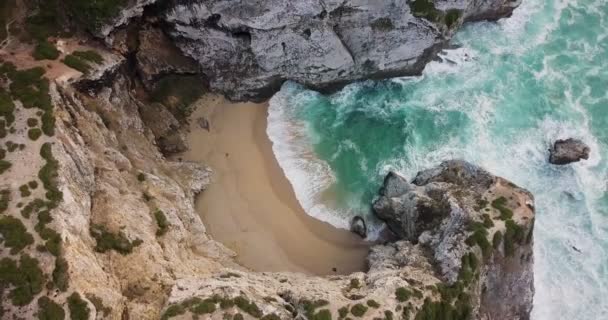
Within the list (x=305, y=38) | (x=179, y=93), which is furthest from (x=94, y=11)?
(x=305, y=38)

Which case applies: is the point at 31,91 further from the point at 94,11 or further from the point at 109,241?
the point at 109,241

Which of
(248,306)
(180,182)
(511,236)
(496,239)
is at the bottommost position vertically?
(511,236)

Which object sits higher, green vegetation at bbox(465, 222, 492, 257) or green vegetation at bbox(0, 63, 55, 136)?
green vegetation at bbox(0, 63, 55, 136)

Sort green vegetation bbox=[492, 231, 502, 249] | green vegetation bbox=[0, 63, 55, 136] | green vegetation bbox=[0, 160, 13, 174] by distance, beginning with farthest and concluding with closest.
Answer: green vegetation bbox=[492, 231, 502, 249] < green vegetation bbox=[0, 63, 55, 136] < green vegetation bbox=[0, 160, 13, 174]

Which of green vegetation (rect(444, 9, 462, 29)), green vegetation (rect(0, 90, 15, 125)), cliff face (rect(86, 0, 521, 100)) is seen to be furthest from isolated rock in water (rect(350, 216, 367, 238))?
green vegetation (rect(0, 90, 15, 125))

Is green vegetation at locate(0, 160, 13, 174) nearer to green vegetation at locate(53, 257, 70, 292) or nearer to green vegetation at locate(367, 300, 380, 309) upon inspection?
green vegetation at locate(53, 257, 70, 292)

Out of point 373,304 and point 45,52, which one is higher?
point 45,52

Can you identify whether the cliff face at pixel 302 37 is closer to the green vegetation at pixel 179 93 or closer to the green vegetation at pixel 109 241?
the green vegetation at pixel 179 93
